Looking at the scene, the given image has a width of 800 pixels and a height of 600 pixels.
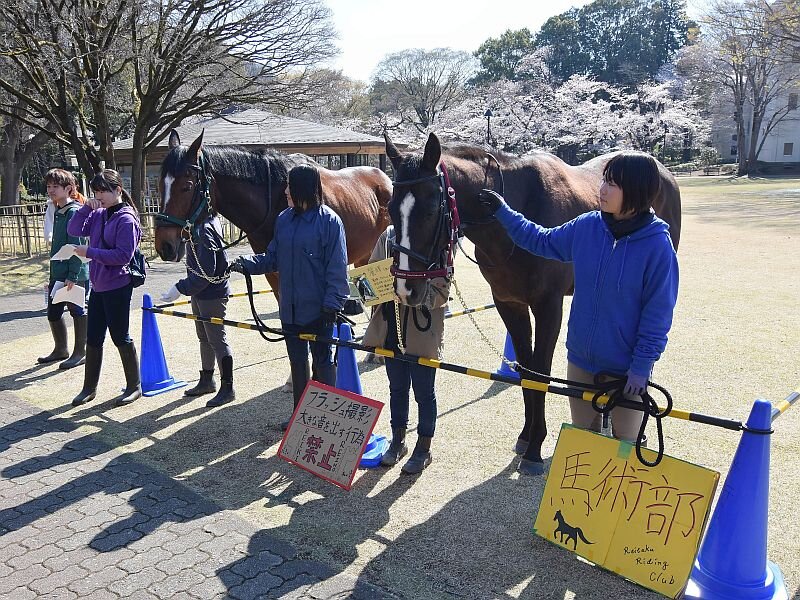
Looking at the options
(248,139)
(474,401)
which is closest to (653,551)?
(474,401)

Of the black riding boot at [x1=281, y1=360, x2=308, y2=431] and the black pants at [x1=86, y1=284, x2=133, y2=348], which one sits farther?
the black pants at [x1=86, y1=284, x2=133, y2=348]

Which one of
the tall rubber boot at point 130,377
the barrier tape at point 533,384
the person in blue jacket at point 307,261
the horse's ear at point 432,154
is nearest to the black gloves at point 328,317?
the person in blue jacket at point 307,261

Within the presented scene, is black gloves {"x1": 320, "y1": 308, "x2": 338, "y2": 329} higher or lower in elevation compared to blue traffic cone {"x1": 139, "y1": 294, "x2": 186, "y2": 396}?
higher

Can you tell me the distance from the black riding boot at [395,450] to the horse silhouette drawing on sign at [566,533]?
4.70ft

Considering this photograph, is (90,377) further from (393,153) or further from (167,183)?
(393,153)

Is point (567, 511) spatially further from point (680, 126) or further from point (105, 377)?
point (680, 126)

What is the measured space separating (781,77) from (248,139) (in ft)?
141

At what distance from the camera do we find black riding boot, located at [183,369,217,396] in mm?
5867

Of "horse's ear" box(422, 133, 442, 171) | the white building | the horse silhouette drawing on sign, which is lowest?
the horse silhouette drawing on sign

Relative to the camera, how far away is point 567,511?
10.3 ft

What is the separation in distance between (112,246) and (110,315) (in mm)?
615

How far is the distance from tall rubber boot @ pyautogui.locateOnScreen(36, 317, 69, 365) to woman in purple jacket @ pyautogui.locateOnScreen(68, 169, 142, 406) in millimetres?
1594

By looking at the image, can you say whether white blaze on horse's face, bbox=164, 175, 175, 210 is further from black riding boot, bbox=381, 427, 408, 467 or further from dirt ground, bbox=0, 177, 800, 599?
black riding boot, bbox=381, 427, 408, 467

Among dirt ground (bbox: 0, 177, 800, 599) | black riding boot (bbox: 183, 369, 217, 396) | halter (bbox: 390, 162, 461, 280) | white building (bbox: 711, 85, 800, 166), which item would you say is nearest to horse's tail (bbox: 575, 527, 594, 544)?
dirt ground (bbox: 0, 177, 800, 599)
